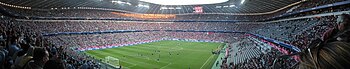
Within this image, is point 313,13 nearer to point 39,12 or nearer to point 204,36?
point 204,36

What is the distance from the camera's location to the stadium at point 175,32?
10.8 meters

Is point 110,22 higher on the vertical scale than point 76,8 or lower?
lower

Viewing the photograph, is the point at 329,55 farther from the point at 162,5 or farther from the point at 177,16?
the point at 177,16

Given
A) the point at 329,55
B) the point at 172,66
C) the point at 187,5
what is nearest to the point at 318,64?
the point at 329,55

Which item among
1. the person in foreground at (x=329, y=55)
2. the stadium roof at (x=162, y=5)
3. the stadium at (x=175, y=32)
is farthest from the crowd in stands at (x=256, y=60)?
the stadium roof at (x=162, y=5)

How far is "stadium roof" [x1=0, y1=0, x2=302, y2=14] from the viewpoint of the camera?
155ft

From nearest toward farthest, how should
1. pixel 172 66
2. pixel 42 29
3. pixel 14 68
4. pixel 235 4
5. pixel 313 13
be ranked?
1. pixel 14 68
2. pixel 172 66
3. pixel 313 13
4. pixel 42 29
5. pixel 235 4

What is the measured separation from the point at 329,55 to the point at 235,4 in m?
64.3

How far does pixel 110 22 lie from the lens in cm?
6419

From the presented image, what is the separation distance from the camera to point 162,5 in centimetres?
7412

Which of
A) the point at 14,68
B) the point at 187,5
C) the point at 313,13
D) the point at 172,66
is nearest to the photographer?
the point at 14,68

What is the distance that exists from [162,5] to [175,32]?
9007 mm

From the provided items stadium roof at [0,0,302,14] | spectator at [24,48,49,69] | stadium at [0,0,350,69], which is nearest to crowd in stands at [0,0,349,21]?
stadium at [0,0,350,69]

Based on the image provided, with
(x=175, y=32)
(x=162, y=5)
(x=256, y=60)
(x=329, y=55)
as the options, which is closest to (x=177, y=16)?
(x=162, y=5)
